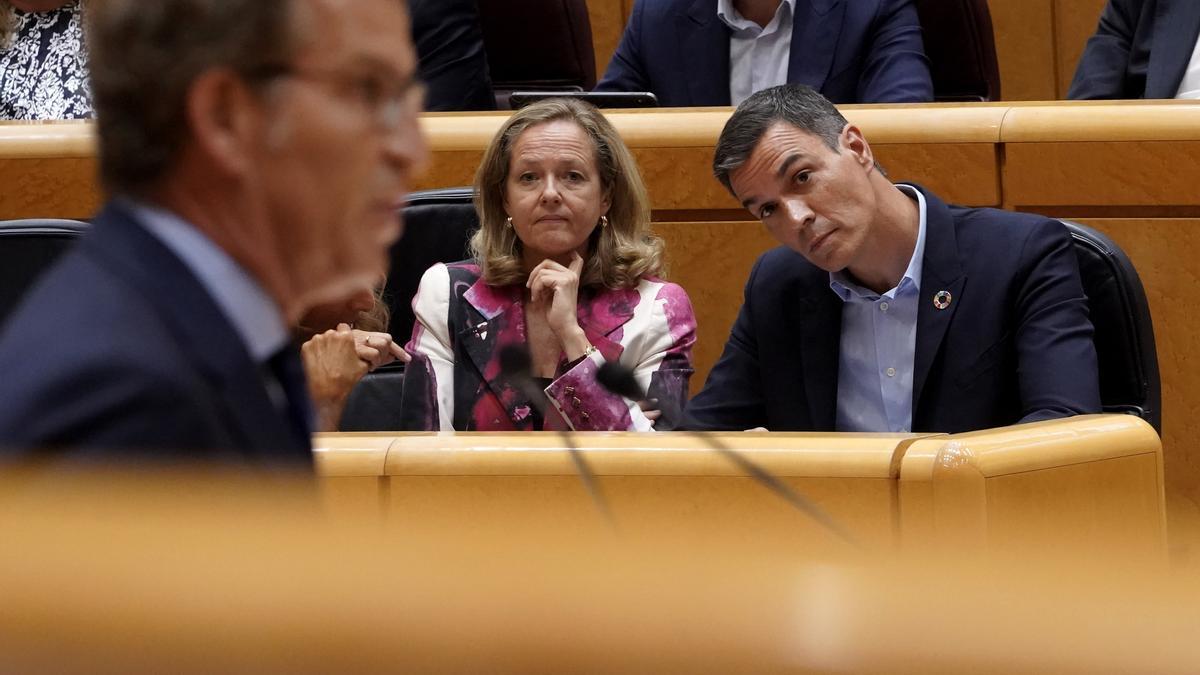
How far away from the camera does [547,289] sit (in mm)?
1489

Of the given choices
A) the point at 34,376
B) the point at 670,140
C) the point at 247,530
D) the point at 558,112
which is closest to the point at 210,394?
the point at 34,376

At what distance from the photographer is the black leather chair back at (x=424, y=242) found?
1593mm

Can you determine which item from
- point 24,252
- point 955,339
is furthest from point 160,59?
point 24,252

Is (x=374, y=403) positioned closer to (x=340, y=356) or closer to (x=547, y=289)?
(x=340, y=356)

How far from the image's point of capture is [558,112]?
5.14 feet

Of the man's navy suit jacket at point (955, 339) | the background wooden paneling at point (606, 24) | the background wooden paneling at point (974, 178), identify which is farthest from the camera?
the background wooden paneling at point (606, 24)

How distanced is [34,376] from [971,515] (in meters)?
0.66

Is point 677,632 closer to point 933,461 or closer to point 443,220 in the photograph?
point 933,461

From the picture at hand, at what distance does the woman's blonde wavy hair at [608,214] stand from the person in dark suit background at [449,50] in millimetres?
419

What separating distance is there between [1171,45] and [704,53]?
536 millimetres

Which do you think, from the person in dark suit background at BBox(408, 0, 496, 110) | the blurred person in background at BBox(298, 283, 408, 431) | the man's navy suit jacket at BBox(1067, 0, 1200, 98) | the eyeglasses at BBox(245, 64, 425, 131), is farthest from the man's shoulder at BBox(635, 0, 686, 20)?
the eyeglasses at BBox(245, 64, 425, 131)

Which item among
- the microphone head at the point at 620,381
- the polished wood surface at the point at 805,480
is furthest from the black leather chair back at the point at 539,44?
the microphone head at the point at 620,381

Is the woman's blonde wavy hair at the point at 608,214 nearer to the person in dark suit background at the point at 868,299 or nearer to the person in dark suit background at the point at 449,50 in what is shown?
the person in dark suit background at the point at 868,299

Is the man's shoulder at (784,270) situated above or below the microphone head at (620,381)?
below
